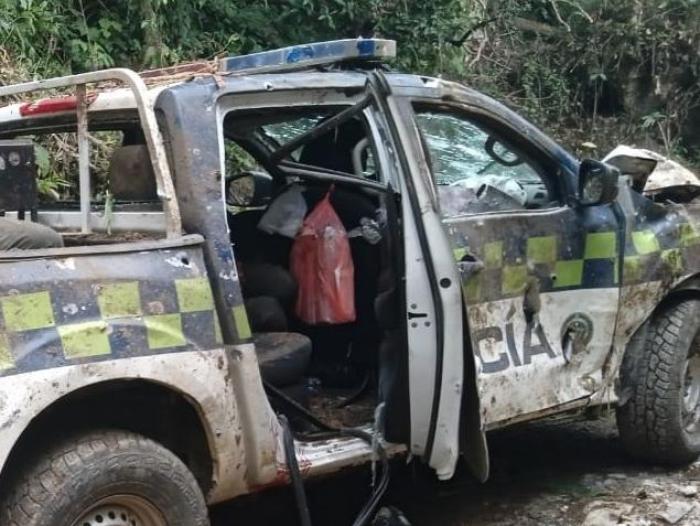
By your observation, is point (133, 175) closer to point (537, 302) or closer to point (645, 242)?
point (537, 302)

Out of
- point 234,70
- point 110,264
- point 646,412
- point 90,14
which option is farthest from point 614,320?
point 90,14

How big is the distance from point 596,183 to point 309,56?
1.31 m

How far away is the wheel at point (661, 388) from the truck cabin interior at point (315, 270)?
122 centimetres

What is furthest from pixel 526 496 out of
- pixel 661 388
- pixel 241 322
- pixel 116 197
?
pixel 116 197

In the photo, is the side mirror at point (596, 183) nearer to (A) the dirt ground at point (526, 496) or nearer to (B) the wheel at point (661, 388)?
(B) the wheel at point (661, 388)

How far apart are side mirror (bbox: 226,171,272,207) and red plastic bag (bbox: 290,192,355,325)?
2.48 feet

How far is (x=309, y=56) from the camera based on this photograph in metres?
3.59

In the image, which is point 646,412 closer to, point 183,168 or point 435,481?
point 435,481

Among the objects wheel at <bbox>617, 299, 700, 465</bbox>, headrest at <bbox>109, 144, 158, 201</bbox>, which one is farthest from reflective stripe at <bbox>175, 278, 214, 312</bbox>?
wheel at <bbox>617, 299, 700, 465</bbox>

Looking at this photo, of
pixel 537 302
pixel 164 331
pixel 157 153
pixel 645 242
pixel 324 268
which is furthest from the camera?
pixel 645 242

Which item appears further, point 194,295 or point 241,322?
point 241,322

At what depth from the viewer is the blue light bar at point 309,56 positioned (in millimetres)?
3512

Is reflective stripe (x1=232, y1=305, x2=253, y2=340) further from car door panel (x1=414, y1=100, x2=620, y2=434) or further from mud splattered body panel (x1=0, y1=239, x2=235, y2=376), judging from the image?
car door panel (x1=414, y1=100, x2=620, y2=434)

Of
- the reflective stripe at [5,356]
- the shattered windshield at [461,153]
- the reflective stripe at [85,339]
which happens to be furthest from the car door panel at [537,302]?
the reflective stripe at [5,356]
